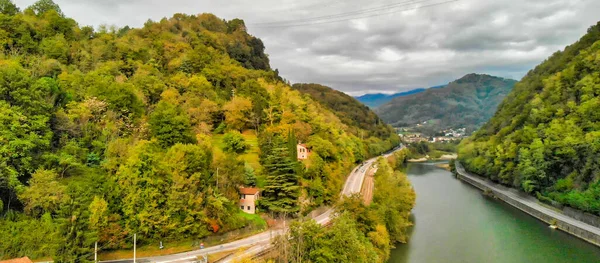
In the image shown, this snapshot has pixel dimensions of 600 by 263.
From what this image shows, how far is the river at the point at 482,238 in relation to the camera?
30.5m

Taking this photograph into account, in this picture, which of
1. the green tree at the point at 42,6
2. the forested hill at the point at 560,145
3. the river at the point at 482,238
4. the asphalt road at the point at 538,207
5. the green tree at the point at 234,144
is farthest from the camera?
the green tree at the point at 42,6

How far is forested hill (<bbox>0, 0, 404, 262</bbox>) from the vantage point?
2122cm

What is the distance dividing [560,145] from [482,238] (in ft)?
63.8

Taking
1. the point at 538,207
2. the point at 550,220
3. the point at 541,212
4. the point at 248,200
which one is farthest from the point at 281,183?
the point at 538,207

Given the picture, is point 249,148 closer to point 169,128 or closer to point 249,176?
point 249,176

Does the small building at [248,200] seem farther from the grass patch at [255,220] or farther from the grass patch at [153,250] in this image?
the grass patch at [153,250]

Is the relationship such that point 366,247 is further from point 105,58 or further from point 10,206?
point 105,58

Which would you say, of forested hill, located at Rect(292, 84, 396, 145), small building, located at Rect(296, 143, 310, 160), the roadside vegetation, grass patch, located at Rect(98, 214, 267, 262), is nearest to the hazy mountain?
forested hill, located at Rect(292, 84, 396, 145)

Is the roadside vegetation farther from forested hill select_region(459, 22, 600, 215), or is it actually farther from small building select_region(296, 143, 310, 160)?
forested hill select_region(459, 22, 600, 215)

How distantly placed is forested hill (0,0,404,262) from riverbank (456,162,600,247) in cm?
2290

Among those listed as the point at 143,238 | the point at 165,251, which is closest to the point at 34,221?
the point at 143,238

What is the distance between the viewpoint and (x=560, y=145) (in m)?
45.8

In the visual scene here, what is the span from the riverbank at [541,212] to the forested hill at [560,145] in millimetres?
1381

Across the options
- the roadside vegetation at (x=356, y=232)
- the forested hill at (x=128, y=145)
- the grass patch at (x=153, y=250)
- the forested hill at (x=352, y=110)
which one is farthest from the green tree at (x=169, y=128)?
the forested hill at (x=352, y=110)
